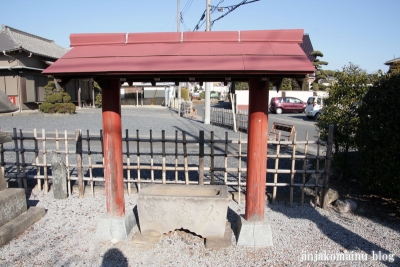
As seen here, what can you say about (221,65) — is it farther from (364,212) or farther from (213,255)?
(364,212)

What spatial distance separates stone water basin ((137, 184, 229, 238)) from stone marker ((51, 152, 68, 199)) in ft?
7.55

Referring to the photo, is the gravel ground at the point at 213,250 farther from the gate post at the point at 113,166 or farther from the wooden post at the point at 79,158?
the wooden post at the point at 79,158

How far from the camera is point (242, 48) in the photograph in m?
3.42

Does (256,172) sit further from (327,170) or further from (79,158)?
(79,158)

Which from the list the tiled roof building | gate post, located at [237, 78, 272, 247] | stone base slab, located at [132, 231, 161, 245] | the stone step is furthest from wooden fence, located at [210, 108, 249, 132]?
the tiled roof building

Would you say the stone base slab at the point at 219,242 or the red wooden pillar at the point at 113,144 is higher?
the red wooden pillar at the point at 113,144

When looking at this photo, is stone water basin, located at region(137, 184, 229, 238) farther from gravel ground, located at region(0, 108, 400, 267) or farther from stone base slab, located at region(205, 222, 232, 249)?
gravel ground, located at region(0, 108, 400, 267)

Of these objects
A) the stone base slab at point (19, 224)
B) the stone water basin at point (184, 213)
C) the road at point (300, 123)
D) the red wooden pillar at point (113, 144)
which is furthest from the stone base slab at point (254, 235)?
the road at point (300, 123)

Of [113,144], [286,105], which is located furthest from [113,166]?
[286,105]

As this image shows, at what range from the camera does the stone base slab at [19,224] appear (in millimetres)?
3881

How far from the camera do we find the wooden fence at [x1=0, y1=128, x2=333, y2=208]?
5.14 meters

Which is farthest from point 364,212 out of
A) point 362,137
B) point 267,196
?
point 267,196

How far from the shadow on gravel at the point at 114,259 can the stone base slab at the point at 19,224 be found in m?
1.42

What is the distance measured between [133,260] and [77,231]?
123cm
